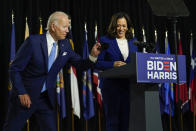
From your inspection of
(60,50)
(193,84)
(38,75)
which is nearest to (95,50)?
(60,50)

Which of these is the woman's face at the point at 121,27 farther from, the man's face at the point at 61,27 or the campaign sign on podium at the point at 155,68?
the campaign sign on podium at the point at 155,68

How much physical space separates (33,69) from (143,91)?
1.06 metres

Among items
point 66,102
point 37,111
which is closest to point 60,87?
point 66,102

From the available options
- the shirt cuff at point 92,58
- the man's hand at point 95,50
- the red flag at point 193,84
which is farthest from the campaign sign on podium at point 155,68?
the red flag at point 193,84

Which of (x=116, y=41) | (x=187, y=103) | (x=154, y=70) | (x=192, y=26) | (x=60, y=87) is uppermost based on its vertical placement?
(x=192, y=26)

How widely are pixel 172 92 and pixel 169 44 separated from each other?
3.72 feet

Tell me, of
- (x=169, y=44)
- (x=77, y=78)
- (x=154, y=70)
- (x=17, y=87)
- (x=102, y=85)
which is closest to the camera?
(x=154, y=70)

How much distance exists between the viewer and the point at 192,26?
702 centimetres

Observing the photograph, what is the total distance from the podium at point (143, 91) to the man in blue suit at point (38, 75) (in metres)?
0.54

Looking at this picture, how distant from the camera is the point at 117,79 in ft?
10.3

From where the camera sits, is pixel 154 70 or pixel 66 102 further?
pixel 66 102

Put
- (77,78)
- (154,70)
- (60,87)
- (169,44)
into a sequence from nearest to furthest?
(154,70) → (60,87) → (77,78) → (169,44)

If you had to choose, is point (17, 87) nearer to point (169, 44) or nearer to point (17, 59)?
point (17, 59)

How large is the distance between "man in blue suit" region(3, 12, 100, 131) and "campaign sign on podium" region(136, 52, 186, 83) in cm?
64
